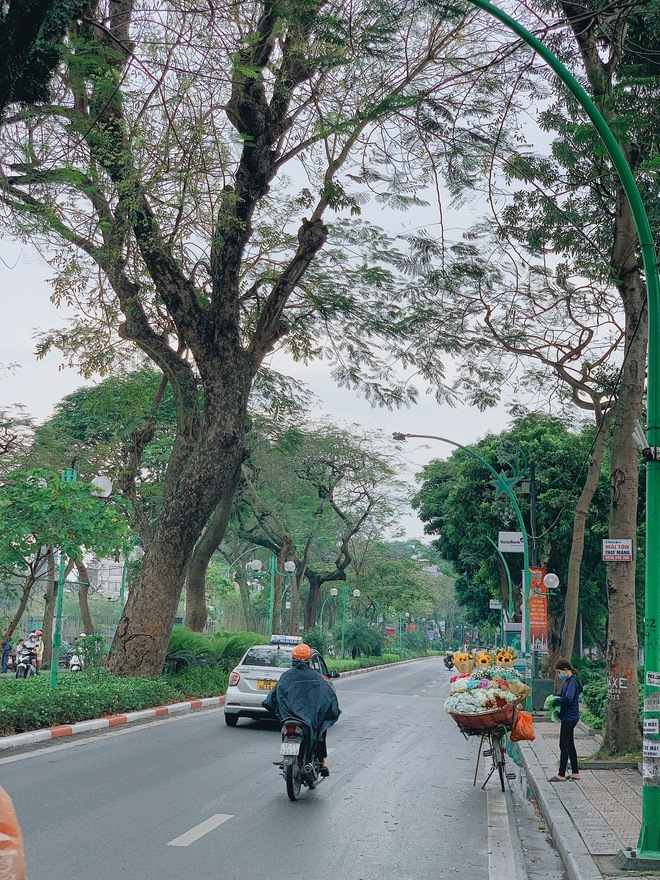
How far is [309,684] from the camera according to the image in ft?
34.2

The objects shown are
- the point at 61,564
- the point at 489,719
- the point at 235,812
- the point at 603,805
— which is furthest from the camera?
the point at 61,564

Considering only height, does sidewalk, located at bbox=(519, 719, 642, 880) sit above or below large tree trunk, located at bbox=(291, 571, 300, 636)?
below

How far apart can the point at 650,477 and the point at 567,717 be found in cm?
491

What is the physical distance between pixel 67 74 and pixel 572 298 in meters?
10.3

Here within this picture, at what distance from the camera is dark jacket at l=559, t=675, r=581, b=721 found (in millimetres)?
11984

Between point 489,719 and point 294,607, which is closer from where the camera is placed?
point 489,719

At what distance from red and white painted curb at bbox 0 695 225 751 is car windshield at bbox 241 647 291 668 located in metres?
2.16

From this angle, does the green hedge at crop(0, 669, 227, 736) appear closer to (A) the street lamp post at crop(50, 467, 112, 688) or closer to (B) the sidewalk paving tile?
(A) the street lamp post at crop(50, 467, 112, 688)

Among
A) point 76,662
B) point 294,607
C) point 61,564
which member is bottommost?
point 76,662

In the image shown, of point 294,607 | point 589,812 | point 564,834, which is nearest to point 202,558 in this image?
point 294,607

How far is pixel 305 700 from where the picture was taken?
10.3 metres

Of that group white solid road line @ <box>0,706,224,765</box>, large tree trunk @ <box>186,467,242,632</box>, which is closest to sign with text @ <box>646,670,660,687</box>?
white solid road line @ <box>0,706,224,765</box>

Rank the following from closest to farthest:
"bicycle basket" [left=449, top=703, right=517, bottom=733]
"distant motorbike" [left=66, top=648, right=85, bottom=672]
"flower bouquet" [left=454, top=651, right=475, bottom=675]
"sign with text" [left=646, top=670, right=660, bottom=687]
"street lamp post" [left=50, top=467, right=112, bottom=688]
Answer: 1. "sign with text" [left=646, top=670, right=660, bottom=687]
2. "bicycle basket" [left=449, top=703, right=517, bottom=733]
3. "flower bouquet" [left=454, top=651, right=475, bottom=675]
4. "street lamp post" [left=50, top=467, right=112, bottom=688]
5. "distant motorbike" [left=66, top=648, right=85, bottom=672]

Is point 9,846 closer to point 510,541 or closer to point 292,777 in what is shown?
point 292,777
